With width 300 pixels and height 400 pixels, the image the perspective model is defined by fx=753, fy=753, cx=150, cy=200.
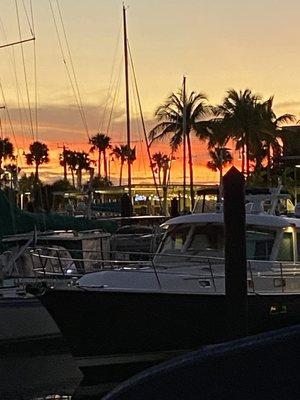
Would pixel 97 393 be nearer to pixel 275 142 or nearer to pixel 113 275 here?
pixel 113 275

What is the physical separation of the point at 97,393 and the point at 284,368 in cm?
1127

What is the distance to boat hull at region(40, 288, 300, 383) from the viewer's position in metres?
12.2

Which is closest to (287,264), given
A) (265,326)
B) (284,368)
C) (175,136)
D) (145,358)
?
(265,326)

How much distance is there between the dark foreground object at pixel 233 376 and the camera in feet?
5.66

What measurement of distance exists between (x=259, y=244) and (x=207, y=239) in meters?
0.95

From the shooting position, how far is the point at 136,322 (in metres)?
12.4

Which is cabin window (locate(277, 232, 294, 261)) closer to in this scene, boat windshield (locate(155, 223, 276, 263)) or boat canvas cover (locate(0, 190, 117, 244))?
boat windshield (locate(155, 223, 276, 263))

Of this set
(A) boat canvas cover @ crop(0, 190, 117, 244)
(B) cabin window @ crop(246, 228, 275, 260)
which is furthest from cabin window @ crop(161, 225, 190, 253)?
(A) boat canvas cover @ crop(0, 190, 117, 244)

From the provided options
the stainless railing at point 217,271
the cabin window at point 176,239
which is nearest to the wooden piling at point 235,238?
the stainless railing at point 217,271

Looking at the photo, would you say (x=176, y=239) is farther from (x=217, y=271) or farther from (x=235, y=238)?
(x=235, y=238)

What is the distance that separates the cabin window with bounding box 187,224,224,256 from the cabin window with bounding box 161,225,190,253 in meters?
0.21

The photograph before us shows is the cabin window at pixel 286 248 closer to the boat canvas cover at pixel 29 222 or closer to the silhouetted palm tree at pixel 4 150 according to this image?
the boat canvas cover at pixel 29 222

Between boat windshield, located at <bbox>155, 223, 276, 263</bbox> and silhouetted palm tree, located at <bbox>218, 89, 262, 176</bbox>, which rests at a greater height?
silhouetted palm tree, located at <bbox>218, 89, 262, 176</bbox>

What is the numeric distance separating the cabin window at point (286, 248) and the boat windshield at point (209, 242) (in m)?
0.18
